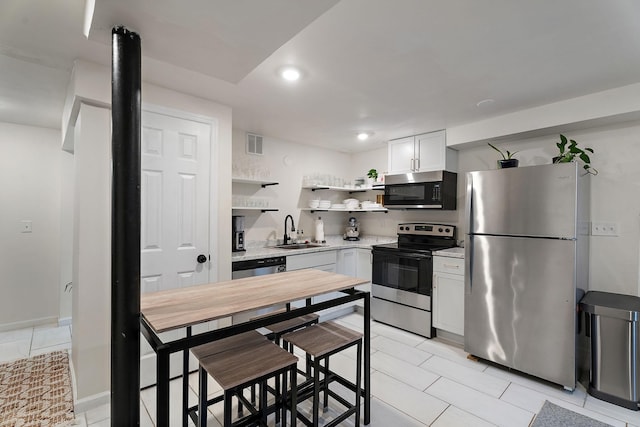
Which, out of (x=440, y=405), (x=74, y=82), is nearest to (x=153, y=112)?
(x=74, y=82)

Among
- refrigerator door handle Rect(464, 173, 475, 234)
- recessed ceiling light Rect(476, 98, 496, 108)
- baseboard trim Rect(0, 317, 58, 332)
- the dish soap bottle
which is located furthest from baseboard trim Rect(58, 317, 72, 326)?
recessed ceiling light Rect(476, 98, 496, 108)

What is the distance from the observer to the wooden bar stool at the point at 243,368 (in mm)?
1401

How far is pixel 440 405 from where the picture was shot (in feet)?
7.16

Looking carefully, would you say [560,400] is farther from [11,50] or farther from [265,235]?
[11,50]

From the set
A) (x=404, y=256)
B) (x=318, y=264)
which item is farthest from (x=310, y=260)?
(x=404, y=256)

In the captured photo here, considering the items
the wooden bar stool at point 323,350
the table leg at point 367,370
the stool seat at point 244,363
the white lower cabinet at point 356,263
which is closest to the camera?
the stool seat at point 244,363

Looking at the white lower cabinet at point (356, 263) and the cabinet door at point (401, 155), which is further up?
the cabinet door at point (401, 155)

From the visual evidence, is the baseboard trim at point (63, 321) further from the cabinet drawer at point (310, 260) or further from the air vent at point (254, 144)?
the air vent at point (254, 144)

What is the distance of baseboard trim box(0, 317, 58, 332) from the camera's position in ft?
11.2

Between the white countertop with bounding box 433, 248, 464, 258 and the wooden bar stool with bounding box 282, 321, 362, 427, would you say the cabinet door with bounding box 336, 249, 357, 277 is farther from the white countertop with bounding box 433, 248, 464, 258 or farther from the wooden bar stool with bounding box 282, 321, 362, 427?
the wooden bar stool with bounding box 282, 321, 362, 427

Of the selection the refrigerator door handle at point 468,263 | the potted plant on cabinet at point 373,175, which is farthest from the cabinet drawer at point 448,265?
the potted plant on cabinet at point 373,175

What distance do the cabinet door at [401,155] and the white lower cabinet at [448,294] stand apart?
1.28 metres

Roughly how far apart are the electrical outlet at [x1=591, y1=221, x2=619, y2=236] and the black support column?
3.63 metres

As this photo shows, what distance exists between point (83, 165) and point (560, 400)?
3858mm
